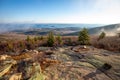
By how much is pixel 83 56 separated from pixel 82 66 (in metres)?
3.99

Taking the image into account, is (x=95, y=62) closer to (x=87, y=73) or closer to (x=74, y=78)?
(x=87, y=73)

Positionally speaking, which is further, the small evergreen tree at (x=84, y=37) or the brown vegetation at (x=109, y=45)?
the small evergreen tree at (x=84, y=37)

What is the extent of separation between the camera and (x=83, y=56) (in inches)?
837

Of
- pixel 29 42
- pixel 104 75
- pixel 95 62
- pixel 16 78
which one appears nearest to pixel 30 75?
pixel 16 78

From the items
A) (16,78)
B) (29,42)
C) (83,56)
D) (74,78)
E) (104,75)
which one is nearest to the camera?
(16,78)

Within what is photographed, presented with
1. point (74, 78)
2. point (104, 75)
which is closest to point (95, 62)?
point (104, 75)

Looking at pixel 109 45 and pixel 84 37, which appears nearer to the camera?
pixel 109 45

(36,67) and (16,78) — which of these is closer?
(16,78)

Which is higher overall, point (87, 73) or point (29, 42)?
point (87, 73)

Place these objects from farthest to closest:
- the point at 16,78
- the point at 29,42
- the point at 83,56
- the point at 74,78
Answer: the point at 29,42 → the point at 83,56 → the point at 74,78 → the point at 16,78

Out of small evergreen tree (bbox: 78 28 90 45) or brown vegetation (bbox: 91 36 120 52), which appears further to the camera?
small evergreen tree (bbox: 78 28 90 45)

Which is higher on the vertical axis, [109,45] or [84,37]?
[109,45]

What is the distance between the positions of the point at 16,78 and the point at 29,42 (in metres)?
60.2

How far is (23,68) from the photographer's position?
1477 centimetres
